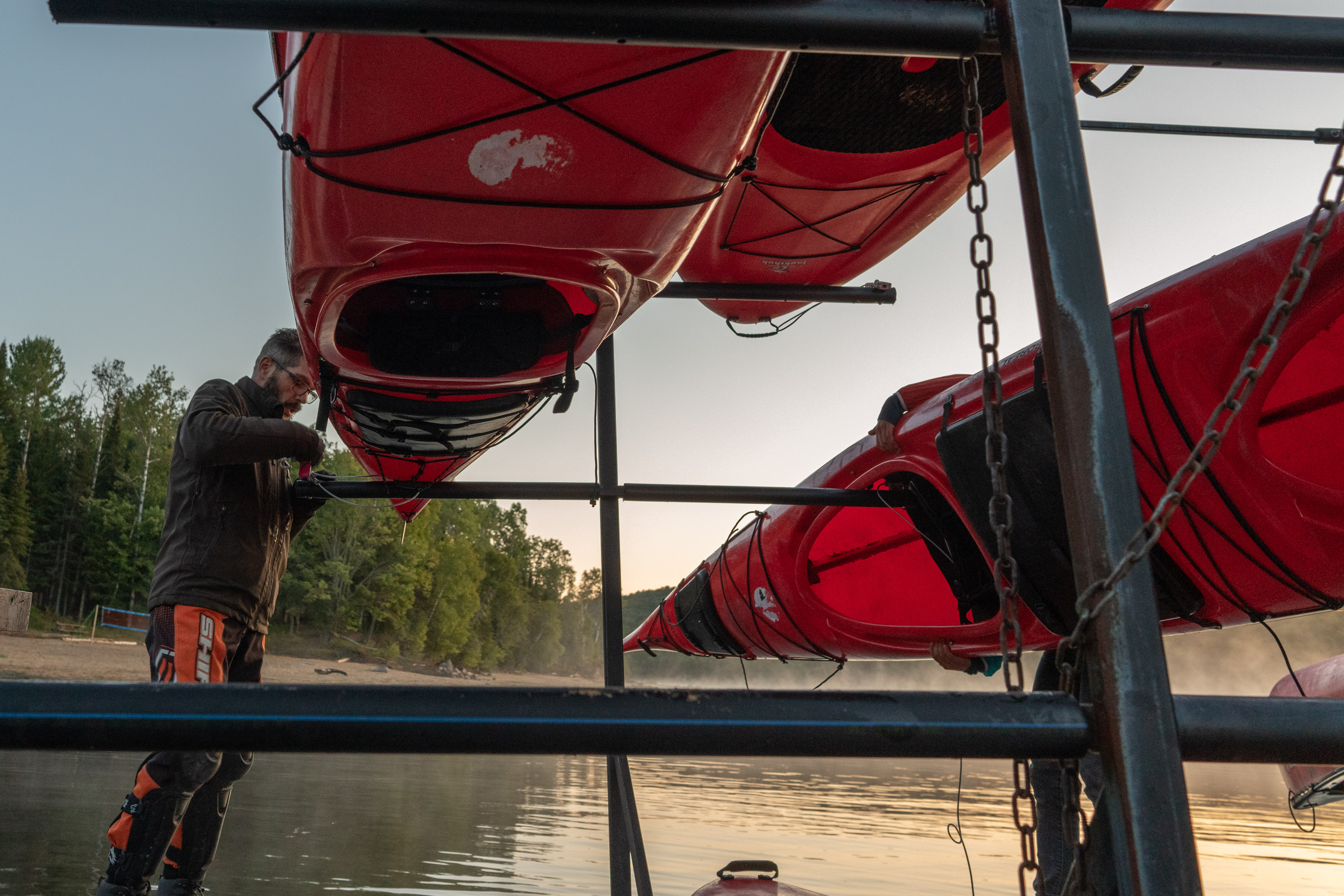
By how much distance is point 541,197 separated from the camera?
72.4 inches

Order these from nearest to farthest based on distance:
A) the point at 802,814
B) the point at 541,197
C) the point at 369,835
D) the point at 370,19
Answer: the point at 370,19
the point at 541,197
the point at 369,835
the point at 802,814

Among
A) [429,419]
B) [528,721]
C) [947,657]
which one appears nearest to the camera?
[528,721]

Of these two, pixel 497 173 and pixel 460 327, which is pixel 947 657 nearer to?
pixel 460 327

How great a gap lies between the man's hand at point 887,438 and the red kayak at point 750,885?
4.73ft

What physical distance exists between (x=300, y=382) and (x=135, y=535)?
37.7 m

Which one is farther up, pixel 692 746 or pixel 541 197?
pixel 541 197

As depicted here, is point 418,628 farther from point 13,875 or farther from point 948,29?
point 948,29

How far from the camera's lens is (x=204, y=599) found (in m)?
2.35

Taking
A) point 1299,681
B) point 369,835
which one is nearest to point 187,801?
point 1299,681

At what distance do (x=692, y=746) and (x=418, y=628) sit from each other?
42.3m

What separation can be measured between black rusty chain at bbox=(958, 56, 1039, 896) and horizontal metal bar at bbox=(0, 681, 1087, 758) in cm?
9

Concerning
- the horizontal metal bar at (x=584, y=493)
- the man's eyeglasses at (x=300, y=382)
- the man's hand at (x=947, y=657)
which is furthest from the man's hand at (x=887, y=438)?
the man's eyeglasses at (x=300, y=382)

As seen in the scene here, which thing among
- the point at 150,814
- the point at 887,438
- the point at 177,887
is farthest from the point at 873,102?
the point at 177,887

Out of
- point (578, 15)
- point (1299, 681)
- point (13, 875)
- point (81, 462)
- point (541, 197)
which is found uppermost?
point (81, 462)
